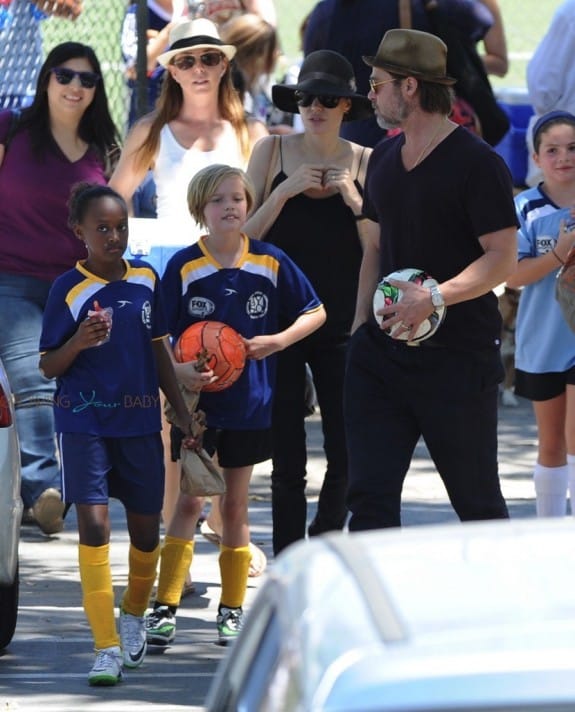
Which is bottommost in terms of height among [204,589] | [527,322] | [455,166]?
[204,589]

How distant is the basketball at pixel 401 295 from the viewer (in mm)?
5547

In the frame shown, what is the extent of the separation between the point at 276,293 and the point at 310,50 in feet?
7.99

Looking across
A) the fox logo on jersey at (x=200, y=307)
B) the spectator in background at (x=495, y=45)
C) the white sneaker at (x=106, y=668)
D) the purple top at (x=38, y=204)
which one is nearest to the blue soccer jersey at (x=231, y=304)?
the fox logo on jersey at (x=200, y=307)

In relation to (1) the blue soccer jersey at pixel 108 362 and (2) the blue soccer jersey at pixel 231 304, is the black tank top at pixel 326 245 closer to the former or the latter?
(2) the blue soccer jersey at pixel 231 304

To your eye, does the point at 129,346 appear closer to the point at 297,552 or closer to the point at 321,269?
the point at 321,269

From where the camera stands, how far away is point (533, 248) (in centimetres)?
736

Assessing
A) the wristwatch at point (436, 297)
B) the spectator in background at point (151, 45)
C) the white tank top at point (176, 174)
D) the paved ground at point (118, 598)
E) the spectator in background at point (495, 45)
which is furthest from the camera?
the spectator in background at point (151, 45)

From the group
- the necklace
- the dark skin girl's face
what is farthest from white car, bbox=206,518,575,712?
the dark skin girl's face

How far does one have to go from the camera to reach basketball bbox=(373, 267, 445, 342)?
18.2ft

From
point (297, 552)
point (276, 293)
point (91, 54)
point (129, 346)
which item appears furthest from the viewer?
point (91, 54)

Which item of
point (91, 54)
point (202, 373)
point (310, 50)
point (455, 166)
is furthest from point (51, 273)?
point (455, 166)

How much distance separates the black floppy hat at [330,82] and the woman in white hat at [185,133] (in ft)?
1.93

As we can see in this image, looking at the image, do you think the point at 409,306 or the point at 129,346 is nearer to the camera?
the point at 409,306

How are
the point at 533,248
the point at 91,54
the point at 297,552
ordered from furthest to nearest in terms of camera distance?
the point at 91,54 < the point at 533,248 < the point at 297,552
